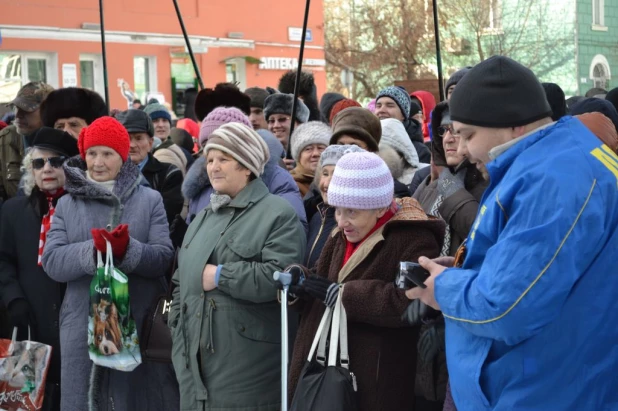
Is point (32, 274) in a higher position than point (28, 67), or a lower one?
lower

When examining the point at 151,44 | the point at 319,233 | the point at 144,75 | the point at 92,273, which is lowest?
the point at 92,273

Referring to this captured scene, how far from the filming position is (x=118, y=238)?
15.2 ft

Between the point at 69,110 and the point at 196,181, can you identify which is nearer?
the point at 196,181

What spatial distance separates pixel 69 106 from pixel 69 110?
3 centimetres

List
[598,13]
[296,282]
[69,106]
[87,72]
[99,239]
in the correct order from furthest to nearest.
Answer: [598,13] < [87,72] < [69,106] < [99,239] < [296,282]

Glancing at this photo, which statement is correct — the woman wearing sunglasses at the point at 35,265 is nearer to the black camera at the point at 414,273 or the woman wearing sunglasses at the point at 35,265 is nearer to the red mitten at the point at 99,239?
the red mitten at the point at 99,239

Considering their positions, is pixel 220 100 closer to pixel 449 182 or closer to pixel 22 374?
pixel 22 374

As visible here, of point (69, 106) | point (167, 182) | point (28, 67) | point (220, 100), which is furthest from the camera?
point (28, 67)

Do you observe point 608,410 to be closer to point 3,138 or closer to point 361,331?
point 361,331

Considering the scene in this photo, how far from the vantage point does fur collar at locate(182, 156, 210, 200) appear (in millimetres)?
5023

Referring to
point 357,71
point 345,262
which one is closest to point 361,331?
point 345,262

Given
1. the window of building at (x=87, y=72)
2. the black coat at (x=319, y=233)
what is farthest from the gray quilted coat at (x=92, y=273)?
the window of building at (x=87, y=72)

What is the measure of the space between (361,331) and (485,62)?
1.39 meters

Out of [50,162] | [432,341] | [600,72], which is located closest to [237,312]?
[432,341]
